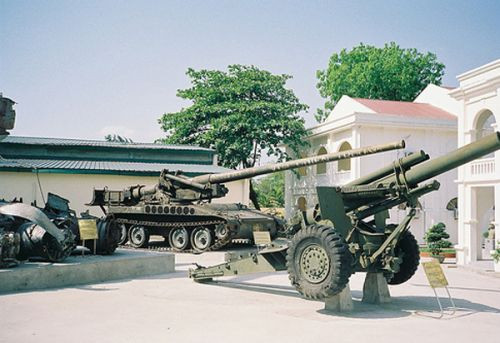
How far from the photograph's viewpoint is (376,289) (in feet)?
29.2

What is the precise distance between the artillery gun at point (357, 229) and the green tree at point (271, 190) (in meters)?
39.6

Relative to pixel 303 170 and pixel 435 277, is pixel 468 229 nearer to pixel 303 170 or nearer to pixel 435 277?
pixel 435 277

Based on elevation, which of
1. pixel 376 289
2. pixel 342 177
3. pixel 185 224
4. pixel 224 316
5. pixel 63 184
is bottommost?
pixel 224 316

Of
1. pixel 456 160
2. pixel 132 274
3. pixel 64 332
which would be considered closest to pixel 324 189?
pixel 456 160

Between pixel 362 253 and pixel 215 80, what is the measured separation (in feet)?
86.5

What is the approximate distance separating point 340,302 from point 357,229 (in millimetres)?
1120

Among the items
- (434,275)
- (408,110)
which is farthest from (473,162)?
(408,110)

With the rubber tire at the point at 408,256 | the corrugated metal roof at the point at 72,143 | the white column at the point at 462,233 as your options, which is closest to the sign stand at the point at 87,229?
the rubber tire at the point at 408,256

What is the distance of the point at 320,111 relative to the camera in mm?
45469

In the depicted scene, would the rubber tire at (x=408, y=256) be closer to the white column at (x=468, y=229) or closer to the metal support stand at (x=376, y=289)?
the metal support stand at (x=376, y=289)

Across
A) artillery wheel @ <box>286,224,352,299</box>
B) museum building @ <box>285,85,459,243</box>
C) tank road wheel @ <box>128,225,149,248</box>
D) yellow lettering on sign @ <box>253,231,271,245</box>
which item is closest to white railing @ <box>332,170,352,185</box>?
museum building @ <box>285,85,459,243</box>

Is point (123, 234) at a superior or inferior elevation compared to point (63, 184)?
inferior

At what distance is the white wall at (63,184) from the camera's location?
22547mm

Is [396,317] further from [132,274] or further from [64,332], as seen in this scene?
[132,274]
